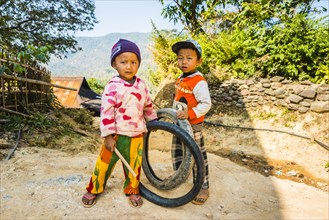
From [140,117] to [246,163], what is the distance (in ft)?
10.6

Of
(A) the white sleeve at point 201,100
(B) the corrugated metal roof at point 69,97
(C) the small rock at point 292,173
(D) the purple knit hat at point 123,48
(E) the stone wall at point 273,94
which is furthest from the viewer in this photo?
(B) the corrugated metal roof at point 69,97

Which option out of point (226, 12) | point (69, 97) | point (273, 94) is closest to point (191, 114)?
point (273, 94)

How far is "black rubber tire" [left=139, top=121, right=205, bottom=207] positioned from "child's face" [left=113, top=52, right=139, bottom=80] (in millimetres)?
585

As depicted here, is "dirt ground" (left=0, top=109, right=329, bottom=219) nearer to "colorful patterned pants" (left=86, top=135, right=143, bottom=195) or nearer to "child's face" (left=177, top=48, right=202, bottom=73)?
"colorful patterned pants" (left=86, top=135, right=143, bottom=195)

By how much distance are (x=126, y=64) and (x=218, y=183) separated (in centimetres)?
209

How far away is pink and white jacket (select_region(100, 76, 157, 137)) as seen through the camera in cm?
216

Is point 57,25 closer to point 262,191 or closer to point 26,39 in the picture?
point 26,39

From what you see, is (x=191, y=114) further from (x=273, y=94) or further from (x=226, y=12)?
(x=226, y=12)

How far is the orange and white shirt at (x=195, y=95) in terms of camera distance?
2.48 meters

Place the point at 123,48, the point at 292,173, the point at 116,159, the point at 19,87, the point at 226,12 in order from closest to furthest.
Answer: the point at 123,48
the point at 116,159
the point at 292,173
the point at 19,87
the point at 226,12

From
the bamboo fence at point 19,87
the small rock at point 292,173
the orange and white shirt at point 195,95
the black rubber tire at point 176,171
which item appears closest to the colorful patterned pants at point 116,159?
the black rubber tire at point 176,171

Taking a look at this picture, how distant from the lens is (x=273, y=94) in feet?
21.4

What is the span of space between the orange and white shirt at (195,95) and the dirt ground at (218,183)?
3.24 ft

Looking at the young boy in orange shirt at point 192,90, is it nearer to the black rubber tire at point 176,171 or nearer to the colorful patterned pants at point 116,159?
the black rubber tire at point 176,171
